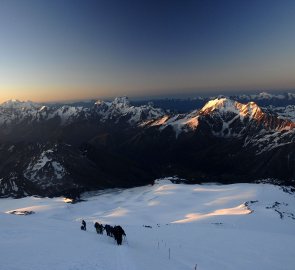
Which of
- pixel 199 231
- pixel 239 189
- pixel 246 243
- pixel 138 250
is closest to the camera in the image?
pixel 138 250

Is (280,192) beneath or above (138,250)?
beneath

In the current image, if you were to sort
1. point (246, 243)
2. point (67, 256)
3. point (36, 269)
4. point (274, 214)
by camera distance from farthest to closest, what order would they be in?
point (274, 214), point (246, 243), point (67, 256), point (36, 269)

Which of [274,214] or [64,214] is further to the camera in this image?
[64,214]

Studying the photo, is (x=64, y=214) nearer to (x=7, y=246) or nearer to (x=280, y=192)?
(x=280, y=192)

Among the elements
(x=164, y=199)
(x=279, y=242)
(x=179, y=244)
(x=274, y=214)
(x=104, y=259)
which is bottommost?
(x=164, y=199)

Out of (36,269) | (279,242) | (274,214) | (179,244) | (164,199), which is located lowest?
(164,199)

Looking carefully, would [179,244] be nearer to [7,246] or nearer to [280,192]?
[7,246]

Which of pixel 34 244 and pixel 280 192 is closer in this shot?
pixel 34 244

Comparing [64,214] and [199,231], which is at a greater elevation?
[199,231]

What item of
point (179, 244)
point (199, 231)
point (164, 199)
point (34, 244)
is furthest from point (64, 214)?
point (34, 244)
